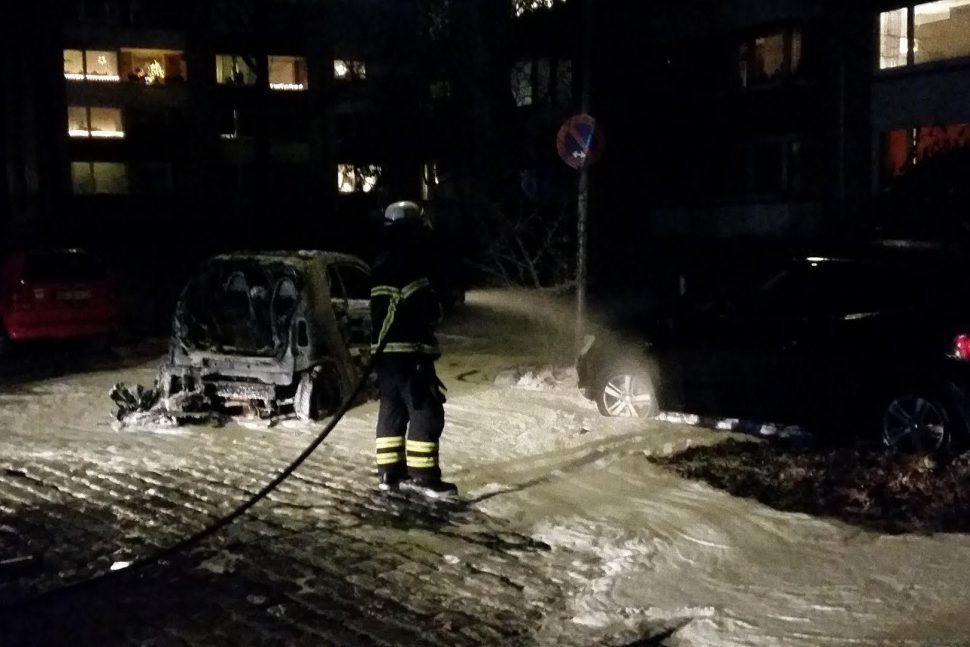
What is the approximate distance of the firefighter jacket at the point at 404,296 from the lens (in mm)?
7961

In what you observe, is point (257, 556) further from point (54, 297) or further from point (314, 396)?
point (54, 297)

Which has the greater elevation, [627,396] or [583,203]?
[583,203]

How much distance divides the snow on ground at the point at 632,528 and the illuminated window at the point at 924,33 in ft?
51.8

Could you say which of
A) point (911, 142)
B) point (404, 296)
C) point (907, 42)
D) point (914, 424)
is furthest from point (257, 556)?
point (907, 42)

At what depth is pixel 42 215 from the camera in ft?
105

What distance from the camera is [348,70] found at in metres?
53.9

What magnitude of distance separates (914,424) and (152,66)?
45261 millimetres

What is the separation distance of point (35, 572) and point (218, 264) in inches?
205

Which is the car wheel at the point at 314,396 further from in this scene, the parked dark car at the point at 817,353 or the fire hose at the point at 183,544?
the fire hose at the point at 183,544

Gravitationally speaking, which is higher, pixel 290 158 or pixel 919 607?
pixel 290 158

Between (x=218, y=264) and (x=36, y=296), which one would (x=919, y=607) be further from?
(x=36, y=296)

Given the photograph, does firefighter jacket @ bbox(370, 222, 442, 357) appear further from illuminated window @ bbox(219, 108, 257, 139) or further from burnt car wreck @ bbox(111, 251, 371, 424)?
illuminated window @ bbox(219, 108, 257, 139)

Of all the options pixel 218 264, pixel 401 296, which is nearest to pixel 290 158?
pixel 218 264

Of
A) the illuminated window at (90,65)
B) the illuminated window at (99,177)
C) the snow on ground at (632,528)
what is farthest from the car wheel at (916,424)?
the illuminated window at (90,65)
